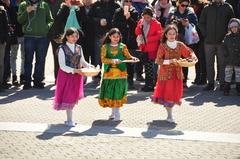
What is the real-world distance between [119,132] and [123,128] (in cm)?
28

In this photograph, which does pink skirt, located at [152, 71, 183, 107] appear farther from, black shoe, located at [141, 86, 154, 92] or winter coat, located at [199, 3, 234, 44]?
winter coat, located at [199, 3, 234, 44]

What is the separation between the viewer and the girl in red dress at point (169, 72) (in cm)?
1048

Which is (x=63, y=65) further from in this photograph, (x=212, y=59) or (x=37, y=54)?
(x=212, y=59)

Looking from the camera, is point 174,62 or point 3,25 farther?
point 3,25

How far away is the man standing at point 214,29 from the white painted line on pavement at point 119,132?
12.4 ft

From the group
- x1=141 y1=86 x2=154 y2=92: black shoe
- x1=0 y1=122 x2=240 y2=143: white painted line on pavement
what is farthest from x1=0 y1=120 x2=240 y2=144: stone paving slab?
x1=141 y1=86 x2=154 y2=92: black shoe

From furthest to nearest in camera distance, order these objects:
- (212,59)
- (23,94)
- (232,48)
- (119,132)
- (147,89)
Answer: (212,59) < (147,89) < (23,94) < (232,48) < (119,132)

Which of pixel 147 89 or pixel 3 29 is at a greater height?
pixel 3 29

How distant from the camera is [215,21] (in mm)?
13164

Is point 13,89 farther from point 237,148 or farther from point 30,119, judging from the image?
point 237,148

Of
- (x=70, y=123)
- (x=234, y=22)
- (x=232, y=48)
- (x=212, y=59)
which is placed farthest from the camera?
(x=212, y=59)

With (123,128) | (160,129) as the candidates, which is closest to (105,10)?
(123,128)

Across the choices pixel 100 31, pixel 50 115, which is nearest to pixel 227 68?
pixel 100 31

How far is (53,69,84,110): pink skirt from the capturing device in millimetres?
10258
